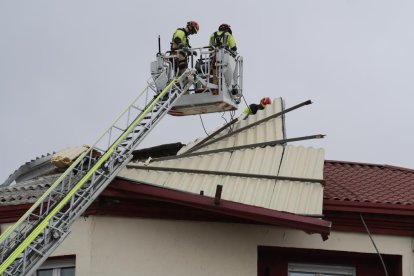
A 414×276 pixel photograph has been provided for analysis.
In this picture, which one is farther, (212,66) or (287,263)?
(212,66)

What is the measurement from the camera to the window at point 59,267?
55.5 feet

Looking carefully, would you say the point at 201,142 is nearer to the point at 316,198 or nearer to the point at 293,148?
the point at 293,148

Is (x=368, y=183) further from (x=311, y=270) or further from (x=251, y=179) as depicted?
(x=251, y=179)

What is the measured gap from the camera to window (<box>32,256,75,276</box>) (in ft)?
55.5

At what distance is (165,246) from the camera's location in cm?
1678

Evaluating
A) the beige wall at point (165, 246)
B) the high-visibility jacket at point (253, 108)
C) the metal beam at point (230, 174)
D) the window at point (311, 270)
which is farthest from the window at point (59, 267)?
the high-visibility jacket at point (253, 108)

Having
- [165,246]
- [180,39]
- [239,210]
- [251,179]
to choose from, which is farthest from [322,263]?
[180,39]

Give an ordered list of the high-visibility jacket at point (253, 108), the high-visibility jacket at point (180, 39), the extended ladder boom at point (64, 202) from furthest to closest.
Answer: the high-visibility jacket at point (253, 108)
the high-visibility jacket at point (180, 39)
the extended ladder boom at point (64, 202)

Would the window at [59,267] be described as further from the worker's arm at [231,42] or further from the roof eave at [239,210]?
the worker's arm at [231,42]

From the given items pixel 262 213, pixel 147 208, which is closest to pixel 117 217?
pixel 147 208

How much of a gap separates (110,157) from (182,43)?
170 inches

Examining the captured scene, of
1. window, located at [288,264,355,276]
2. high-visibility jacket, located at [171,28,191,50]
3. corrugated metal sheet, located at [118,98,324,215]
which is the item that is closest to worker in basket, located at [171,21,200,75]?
high-visibility jacket, located at [171,28,191,50]

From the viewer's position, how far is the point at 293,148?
18.4 metres

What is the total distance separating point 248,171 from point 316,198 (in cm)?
147
